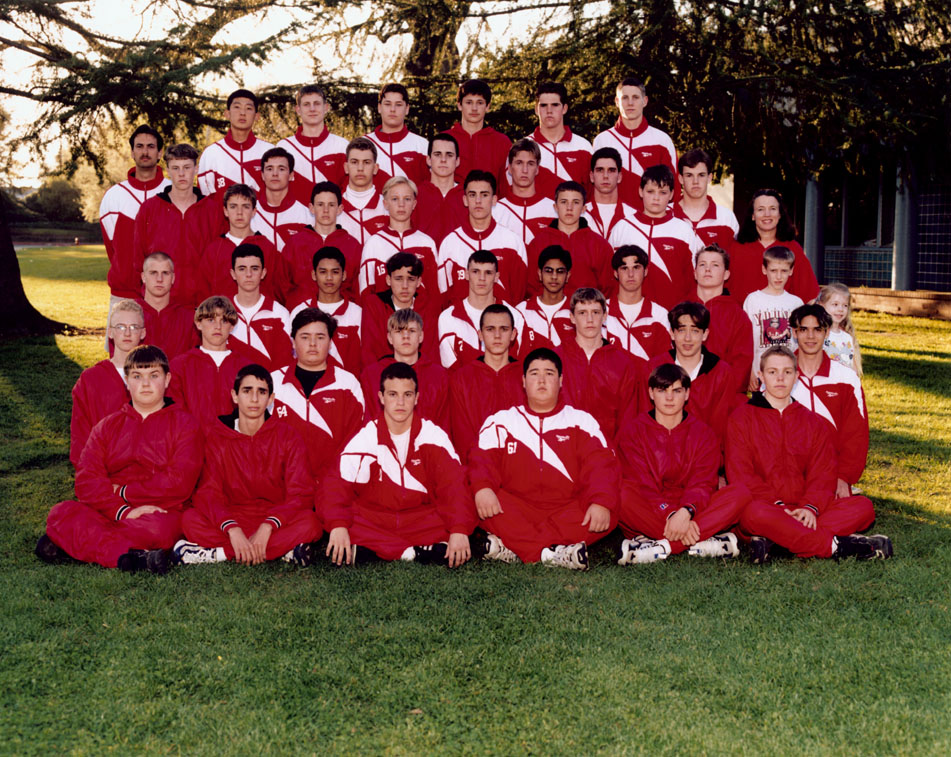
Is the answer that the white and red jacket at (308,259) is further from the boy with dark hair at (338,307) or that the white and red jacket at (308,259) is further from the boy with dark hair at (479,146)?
the boy with dark hair at (479,146)

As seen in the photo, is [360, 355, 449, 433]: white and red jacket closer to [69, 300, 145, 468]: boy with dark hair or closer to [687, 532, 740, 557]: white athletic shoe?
[69, 300, 145, 468]: boy with dark hair

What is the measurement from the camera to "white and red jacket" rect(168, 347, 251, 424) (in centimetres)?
532

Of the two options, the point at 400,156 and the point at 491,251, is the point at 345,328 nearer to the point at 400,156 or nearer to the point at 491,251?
the point at 491,251

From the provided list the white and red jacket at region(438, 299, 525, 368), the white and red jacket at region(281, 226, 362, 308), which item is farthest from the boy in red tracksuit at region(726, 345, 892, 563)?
the white and red jacket at region(281, 226, 362, 308)

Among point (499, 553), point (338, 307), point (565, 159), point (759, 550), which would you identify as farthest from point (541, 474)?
point (565, 159)

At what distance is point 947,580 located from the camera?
4.25 m

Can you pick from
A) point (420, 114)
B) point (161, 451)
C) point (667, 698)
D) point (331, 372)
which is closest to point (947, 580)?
point (667, 698)

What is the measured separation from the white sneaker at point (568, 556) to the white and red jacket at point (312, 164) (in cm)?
372

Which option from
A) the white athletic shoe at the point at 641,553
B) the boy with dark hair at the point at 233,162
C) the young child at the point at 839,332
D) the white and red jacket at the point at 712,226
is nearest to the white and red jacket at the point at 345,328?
the boy with dark hair at the point at 233,162

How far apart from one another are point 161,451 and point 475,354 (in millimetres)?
1926

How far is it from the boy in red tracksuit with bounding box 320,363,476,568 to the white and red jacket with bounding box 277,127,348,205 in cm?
275

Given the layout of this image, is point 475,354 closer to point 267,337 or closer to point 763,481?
point 267,337

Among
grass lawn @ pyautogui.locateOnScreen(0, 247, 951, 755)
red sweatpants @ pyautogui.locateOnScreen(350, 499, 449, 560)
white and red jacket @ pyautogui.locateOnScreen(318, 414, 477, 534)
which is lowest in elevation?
grass lawn @ pyautogui.locateOnScreen(0, 247, 951, 755)

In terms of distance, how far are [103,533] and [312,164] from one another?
3.52 metres
